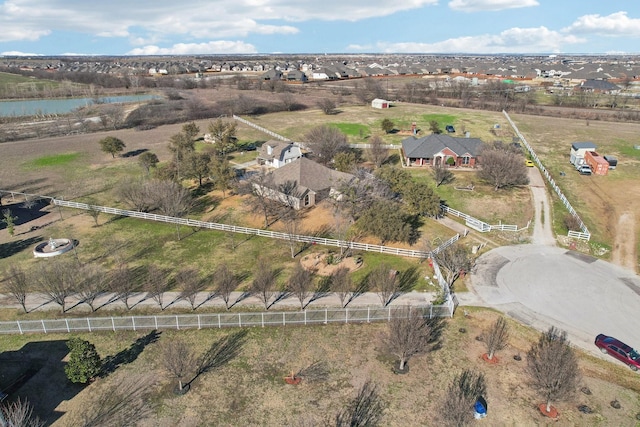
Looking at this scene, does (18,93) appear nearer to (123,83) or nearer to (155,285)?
(123,83)

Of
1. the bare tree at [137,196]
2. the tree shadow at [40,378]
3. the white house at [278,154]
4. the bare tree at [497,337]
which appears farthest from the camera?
the white house at [278,154]

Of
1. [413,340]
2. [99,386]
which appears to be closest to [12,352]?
[99,386]

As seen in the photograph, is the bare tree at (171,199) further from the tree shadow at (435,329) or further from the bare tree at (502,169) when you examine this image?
the bare tree at (502,169)

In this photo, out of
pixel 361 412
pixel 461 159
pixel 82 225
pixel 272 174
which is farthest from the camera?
pixel 461 159

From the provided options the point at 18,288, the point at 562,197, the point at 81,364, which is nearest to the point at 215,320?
the point at 81,364

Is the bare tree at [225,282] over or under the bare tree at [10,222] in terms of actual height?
under

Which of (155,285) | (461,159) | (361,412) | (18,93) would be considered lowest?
(361,412)

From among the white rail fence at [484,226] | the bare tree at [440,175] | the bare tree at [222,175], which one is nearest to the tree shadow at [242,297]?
the bare tree at [222,175]

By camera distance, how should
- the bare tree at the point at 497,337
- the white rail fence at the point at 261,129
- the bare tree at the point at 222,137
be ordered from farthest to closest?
the white rail fence at the point at 261,129, the bare tree at the point at 222,137, the bare tree at the point at 497,337

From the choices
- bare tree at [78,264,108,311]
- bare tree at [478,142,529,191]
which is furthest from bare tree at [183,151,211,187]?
bare tree at [478,142,529,191]
